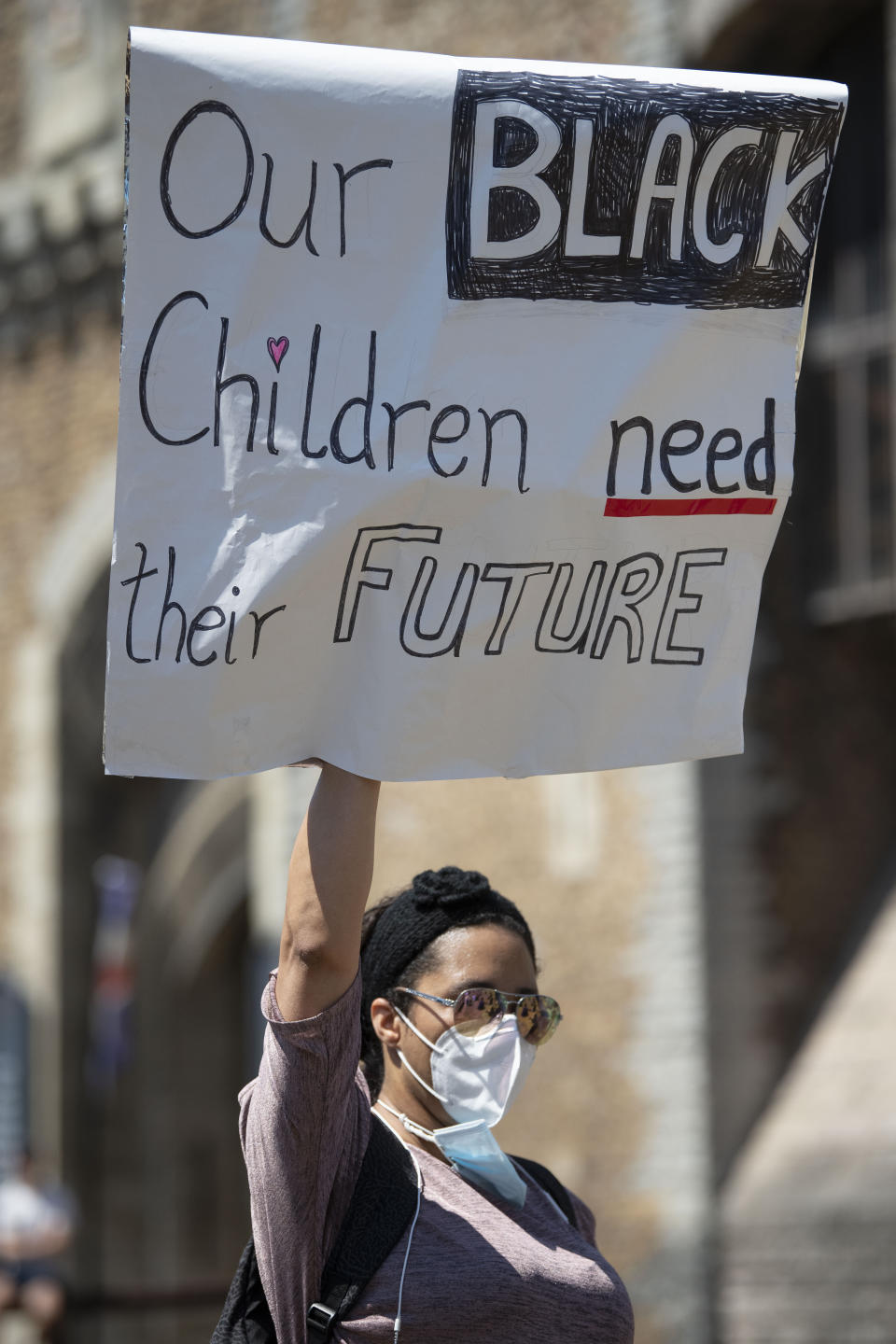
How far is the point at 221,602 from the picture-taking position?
2721mm

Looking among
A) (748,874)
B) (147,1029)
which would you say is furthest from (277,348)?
(147,1029)

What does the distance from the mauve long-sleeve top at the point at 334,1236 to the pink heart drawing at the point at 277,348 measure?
2.67 feet

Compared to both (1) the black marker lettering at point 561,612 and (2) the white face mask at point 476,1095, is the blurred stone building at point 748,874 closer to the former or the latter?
(2) the white face mask at point 476,1095

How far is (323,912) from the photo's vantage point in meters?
2.54

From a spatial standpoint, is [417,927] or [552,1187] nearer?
[417,927]

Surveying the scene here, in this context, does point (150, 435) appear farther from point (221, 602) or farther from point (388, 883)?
point (388, 883)

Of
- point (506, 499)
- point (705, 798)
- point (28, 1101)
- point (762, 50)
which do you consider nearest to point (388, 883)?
point (705, 798)

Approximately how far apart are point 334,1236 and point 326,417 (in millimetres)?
1049

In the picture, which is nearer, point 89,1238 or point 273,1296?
point 273,1296

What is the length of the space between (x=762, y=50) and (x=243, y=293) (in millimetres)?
10062

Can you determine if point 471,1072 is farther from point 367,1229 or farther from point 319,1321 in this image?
point 319,1321

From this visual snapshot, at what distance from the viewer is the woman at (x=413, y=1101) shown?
2.55 meters

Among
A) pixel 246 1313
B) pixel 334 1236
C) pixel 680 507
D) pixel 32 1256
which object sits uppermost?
pixel 680 507

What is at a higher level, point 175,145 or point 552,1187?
point 175,145
